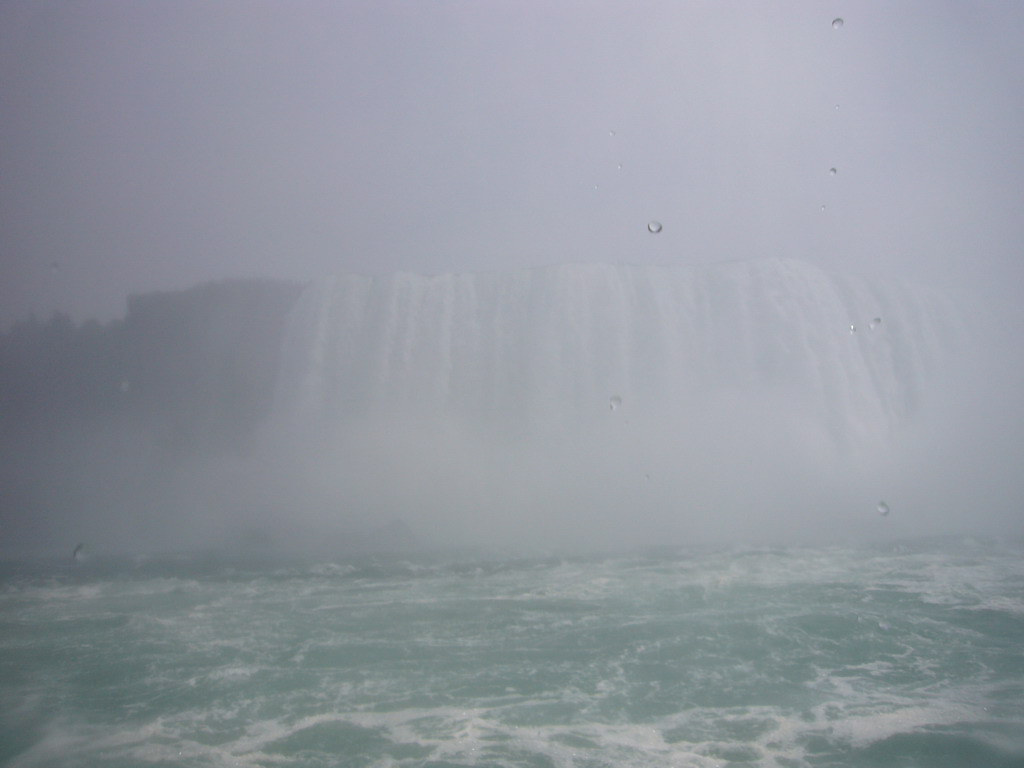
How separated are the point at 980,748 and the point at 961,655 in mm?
1794

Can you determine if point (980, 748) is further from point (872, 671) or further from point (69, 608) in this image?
point (69, 608)

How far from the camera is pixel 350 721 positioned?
4.63 metres

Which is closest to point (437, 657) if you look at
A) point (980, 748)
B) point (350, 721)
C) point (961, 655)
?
point (350, 721)

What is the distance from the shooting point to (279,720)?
466 centimetres

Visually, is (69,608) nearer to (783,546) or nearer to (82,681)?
(82,681)

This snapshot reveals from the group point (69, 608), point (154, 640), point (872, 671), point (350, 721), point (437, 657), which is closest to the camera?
point (350, 721)

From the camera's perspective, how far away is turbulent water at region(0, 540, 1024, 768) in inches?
165

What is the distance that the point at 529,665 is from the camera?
18.1 ft

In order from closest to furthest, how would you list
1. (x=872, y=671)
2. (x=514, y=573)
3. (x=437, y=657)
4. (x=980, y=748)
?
(x=980, y=748)
(x=872, y=671)
(x=437, y=657)
(x=514, y=573)

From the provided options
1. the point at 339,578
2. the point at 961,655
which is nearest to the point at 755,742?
the point at 961,655

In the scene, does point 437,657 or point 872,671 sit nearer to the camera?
point 872,671

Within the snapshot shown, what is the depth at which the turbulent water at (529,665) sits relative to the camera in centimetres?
418

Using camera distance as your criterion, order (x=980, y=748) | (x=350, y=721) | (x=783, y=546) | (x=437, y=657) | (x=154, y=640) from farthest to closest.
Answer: (x=783, y=546)
(x=154, y=640)
(x=437, y=657)
(x=350, y=721)
(x=980, y=748)

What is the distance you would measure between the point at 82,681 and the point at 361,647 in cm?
208
